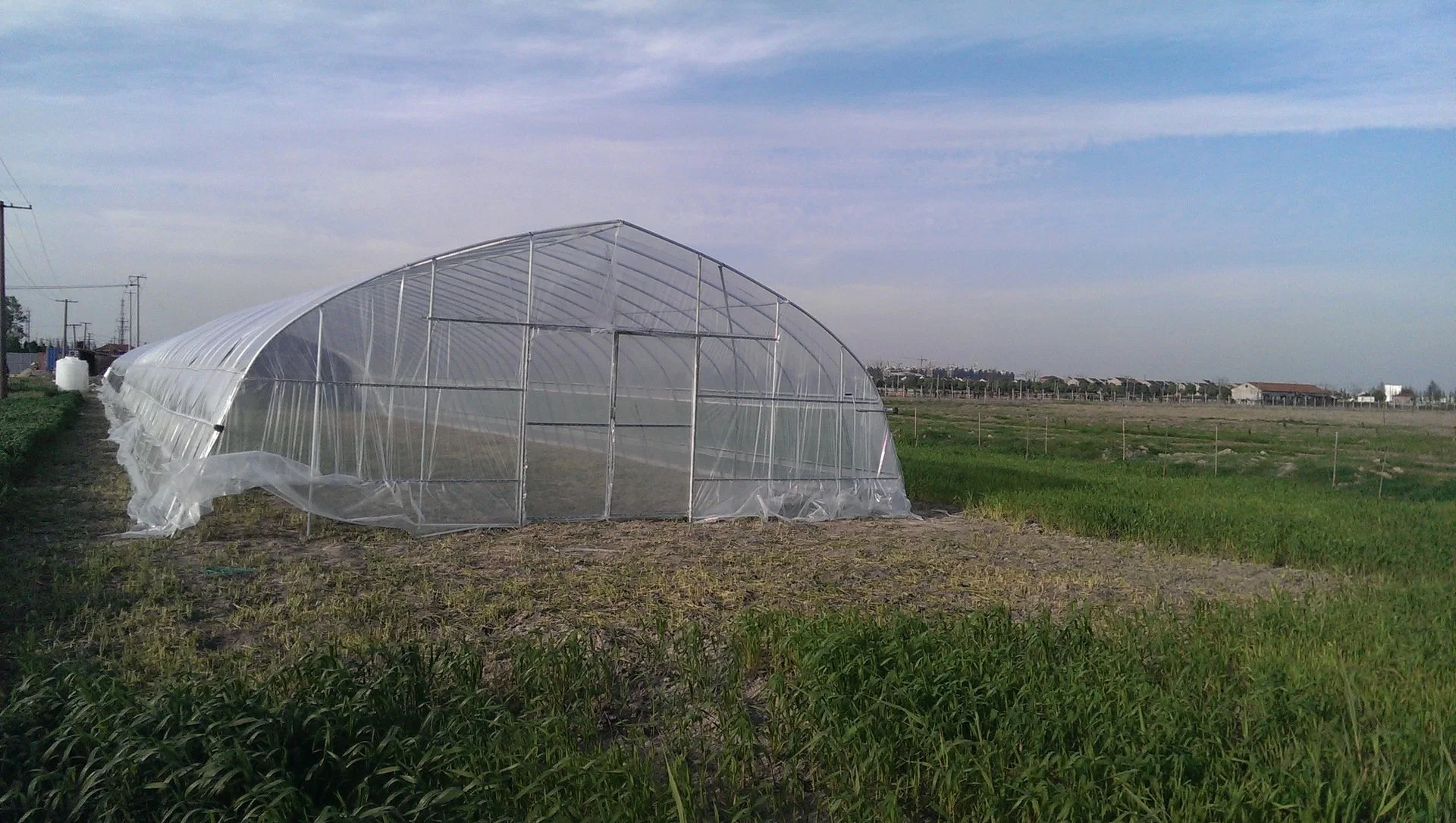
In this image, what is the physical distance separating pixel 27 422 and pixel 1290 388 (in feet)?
318

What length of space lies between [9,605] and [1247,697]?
8.18 m

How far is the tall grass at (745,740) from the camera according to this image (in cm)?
402

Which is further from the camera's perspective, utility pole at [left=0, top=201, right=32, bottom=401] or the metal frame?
utility pole at [left=0, top=201, right=32, bottom=401]

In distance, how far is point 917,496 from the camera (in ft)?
53.2

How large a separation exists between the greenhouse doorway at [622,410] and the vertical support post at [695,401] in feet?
0.12

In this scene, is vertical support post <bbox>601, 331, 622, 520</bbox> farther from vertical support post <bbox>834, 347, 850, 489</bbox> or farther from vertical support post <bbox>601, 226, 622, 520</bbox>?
vertical support post <bbox>834, 347, 850, 489</bbox>

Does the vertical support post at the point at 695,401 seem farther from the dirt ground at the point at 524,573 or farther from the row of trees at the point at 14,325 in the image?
the row of trees at the point at 14,325

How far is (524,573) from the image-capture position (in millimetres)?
9211

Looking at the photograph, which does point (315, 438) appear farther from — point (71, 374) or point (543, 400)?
point (71, 374)

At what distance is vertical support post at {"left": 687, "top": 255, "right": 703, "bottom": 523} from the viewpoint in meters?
13.3

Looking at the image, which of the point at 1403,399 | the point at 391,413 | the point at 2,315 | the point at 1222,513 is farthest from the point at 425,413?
the point at 1403,399

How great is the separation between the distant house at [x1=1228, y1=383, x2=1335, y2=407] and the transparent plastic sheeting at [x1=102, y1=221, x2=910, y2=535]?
81056 mm

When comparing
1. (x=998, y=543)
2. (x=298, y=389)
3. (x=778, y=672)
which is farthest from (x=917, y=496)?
(x=778, y=672)

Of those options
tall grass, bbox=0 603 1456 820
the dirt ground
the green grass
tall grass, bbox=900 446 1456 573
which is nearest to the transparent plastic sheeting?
the dirt ground
